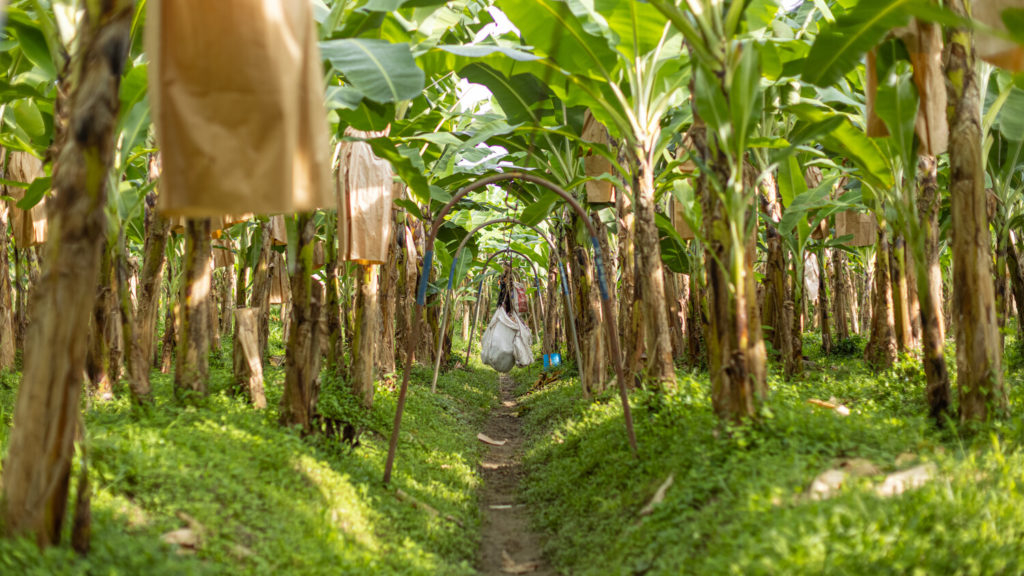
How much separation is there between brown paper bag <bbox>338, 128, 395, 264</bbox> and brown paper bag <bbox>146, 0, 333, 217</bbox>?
3605mm

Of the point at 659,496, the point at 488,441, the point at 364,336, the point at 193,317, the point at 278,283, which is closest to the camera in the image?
the point at 659,496

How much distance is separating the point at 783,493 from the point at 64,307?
314 cm

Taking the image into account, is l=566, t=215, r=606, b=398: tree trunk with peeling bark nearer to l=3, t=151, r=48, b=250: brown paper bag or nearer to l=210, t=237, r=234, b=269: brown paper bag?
l=3, t=151, r=48, b=250: brown paper bag

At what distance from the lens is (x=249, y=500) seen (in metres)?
4.02

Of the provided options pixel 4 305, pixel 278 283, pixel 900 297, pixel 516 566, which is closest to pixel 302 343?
pixel 516 566

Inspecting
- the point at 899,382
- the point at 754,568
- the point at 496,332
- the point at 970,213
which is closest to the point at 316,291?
the point at 754,568

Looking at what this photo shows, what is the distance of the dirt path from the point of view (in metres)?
4.98

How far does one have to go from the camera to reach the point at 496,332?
15898 millimetres

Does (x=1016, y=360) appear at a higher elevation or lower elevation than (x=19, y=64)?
lower

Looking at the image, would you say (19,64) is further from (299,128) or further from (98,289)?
(299,128)

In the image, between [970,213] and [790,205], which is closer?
[970,213]

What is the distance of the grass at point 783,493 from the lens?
2.71 metres

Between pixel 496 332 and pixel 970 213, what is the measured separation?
11.9m

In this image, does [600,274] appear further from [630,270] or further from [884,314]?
[884,314]
